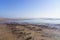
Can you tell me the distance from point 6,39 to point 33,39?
131 cm

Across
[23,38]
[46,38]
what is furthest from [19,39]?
[46,38]

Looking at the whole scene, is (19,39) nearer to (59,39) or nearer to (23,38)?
(23,38)

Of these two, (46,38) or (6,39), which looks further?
(46,38)

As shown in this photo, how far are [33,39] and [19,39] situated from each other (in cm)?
68

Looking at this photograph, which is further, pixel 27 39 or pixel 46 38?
pixel 46 38

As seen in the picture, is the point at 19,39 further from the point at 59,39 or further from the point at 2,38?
the point at 59,39

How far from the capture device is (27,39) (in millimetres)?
A: 5270

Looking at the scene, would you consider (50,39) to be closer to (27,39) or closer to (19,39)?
(27,39)

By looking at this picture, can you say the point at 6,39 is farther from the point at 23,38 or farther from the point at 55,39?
the point at 55,39

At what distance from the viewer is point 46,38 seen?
223 inches

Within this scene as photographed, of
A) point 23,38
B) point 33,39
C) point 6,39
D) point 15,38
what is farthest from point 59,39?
point 6,39

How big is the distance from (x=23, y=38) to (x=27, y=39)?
0.28 metres

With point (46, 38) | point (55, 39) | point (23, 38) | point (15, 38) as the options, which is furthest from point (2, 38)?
point (55, 39)

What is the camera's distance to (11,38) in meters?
5.50
